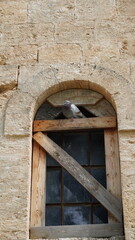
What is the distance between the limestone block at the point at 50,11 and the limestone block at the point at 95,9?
0.31 feet

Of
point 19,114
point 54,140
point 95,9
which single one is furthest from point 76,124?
point 95,9

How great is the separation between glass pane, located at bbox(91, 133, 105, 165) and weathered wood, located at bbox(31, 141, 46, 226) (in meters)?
0.53

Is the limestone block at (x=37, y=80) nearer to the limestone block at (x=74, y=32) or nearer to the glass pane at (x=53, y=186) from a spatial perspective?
the limestone block at (x=74, y=32)

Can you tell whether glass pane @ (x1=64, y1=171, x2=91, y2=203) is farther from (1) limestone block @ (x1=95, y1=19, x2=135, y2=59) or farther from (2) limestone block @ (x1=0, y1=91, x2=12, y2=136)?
(1) limestone block @ (x1=95, y1=19, x2=135, y2=59)

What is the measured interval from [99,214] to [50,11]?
101 inches

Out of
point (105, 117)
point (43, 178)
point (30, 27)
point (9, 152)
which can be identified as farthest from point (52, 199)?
point (30, 27)

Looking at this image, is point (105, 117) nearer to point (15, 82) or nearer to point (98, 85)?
point (98, 85)

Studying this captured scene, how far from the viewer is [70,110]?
584cm

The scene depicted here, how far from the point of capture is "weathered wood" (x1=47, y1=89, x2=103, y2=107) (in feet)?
19.9

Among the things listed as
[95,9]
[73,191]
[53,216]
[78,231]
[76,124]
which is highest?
[95,9]

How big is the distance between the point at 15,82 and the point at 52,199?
4.57ft

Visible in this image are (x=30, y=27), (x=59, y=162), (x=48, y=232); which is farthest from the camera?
(x=30, y=27)

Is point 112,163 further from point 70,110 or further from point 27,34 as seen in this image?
point 27,34

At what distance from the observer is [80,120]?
586 centimetres
